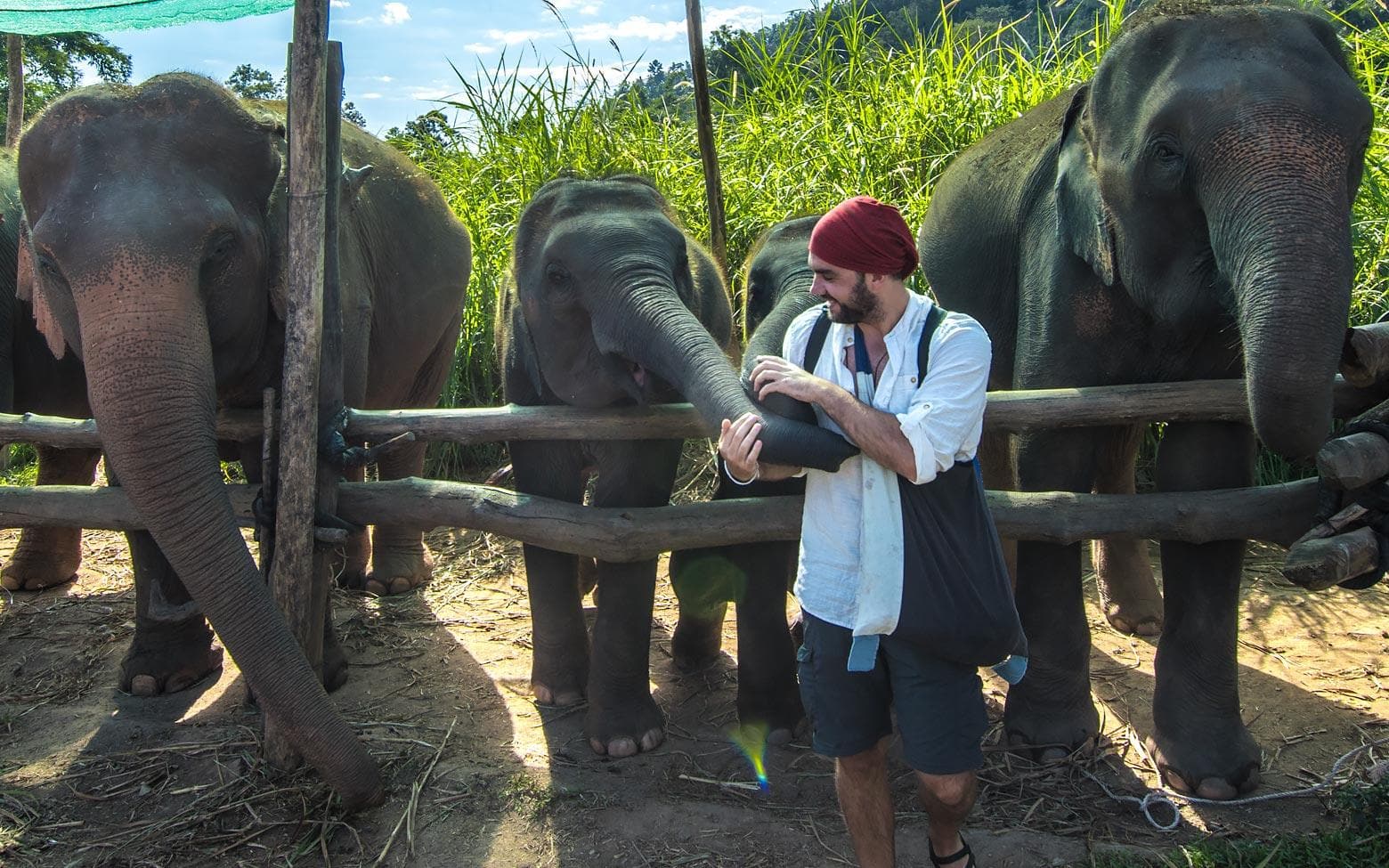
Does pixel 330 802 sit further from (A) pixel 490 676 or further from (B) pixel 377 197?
(B) pixel 377 197

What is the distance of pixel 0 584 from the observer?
5570 mm

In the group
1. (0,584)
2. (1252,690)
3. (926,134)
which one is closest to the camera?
(1252,690)

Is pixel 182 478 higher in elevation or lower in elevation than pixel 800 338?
lower

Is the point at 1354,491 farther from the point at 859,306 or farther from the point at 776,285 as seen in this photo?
the point at 776,285

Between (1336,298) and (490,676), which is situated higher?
(1336,298)

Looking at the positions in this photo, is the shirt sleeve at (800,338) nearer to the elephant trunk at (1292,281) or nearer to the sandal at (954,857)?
the elephant trunk at (1292,281)

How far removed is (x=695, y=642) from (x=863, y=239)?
2.35 metres

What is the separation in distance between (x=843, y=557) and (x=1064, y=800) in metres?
1.35

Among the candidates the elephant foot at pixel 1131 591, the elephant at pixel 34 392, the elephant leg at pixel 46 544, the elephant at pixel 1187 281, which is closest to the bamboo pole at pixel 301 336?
the elephant at pixel 34 392

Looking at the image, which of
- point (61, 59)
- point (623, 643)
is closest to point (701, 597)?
point (623, 643)

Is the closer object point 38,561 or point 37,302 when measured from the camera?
point 37,302

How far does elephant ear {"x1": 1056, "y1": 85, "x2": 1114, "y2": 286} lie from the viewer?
336cm

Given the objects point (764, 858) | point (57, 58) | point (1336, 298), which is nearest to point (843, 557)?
point (764, 858)

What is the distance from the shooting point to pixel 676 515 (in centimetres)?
362
